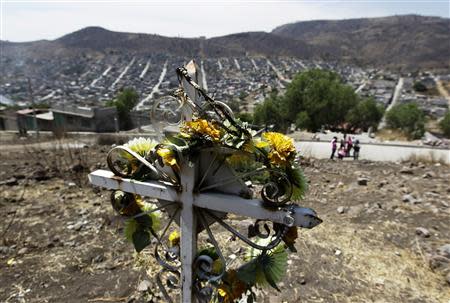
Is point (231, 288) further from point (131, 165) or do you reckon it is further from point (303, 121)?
point (303, 121)

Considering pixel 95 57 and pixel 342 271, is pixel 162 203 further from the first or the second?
pixel 95 57

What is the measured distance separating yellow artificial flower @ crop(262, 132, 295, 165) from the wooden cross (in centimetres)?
24

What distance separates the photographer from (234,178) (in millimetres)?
1911

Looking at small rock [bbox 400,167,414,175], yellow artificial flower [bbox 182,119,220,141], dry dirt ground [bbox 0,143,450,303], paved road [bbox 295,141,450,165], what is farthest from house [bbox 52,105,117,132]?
yellow artificial flower [bbox 182,119,220,141]

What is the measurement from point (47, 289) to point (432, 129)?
56123mm

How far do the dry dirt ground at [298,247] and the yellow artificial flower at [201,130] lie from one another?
1350 millimetres

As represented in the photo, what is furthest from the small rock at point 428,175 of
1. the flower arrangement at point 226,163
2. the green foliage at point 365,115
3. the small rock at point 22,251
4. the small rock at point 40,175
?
the green foliage at point 365,115

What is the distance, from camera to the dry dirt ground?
12.0 feet

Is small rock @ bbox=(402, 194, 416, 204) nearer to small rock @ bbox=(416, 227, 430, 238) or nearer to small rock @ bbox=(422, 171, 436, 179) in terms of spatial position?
small rock @ bbox=(416, 227, 430, 238)

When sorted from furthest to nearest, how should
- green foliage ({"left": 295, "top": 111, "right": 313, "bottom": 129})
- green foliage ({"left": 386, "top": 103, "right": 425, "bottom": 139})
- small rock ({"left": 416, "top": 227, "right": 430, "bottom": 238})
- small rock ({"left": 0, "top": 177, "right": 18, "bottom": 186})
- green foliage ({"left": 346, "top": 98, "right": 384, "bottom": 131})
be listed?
1. green foliage ({"left": 386, "top": 103, "right": 425, "bottom": 139})
2. green foliage ({"left": 346, "top": 98, "right": 384, "bottom": 131})
3. green foliage ({"left": 295, "top": 111, "right": 313, "bottom": 129})
4. small rock ({"left": 0, "top": 177, "right": 18, "bottom": 186})
5. small rock ({"left": 416, "top": 227, "right": 430, "bottom": 238})

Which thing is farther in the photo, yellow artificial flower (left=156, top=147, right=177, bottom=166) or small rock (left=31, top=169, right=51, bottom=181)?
small rock (left=31, top=169, right=51, bottom=181)

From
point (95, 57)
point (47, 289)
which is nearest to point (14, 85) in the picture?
point (95, 57)

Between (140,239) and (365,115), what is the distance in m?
39.2

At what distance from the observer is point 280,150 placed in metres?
1.77
